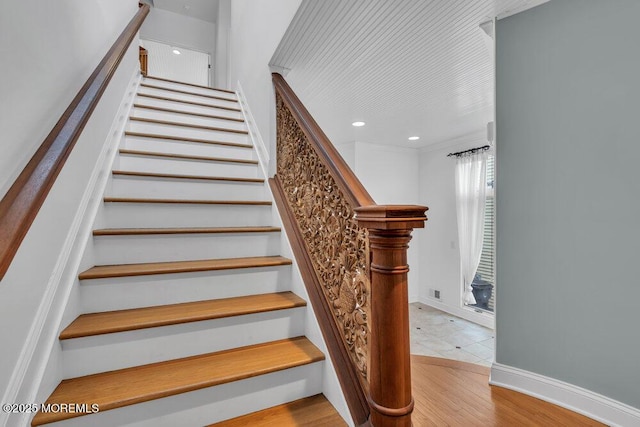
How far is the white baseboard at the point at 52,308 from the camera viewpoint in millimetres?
922

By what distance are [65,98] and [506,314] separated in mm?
2648

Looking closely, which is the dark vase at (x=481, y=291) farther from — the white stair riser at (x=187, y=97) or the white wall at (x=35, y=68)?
the white wall at (x=35, y=68)

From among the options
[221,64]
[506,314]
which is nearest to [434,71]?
[506,314]

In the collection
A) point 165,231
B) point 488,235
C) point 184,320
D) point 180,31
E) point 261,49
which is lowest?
point 184,320

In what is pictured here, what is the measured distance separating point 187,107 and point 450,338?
445 centimetres

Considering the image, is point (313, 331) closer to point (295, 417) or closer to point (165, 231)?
point (295, 417)

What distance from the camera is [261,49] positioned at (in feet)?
8.45

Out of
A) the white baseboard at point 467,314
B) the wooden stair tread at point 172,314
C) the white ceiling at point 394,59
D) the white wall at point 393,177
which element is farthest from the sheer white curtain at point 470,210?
the wooden stair tread at point 172,314

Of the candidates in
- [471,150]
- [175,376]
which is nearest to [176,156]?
[175,376]

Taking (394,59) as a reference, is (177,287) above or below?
below

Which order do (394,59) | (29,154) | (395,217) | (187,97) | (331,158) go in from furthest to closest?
(187,97) → (394,59) → (331,158) → (29,154) → (395,217)

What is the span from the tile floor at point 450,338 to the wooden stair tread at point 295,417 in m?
2.92

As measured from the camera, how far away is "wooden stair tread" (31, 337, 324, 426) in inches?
40.4

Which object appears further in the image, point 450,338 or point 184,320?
point 450,338
